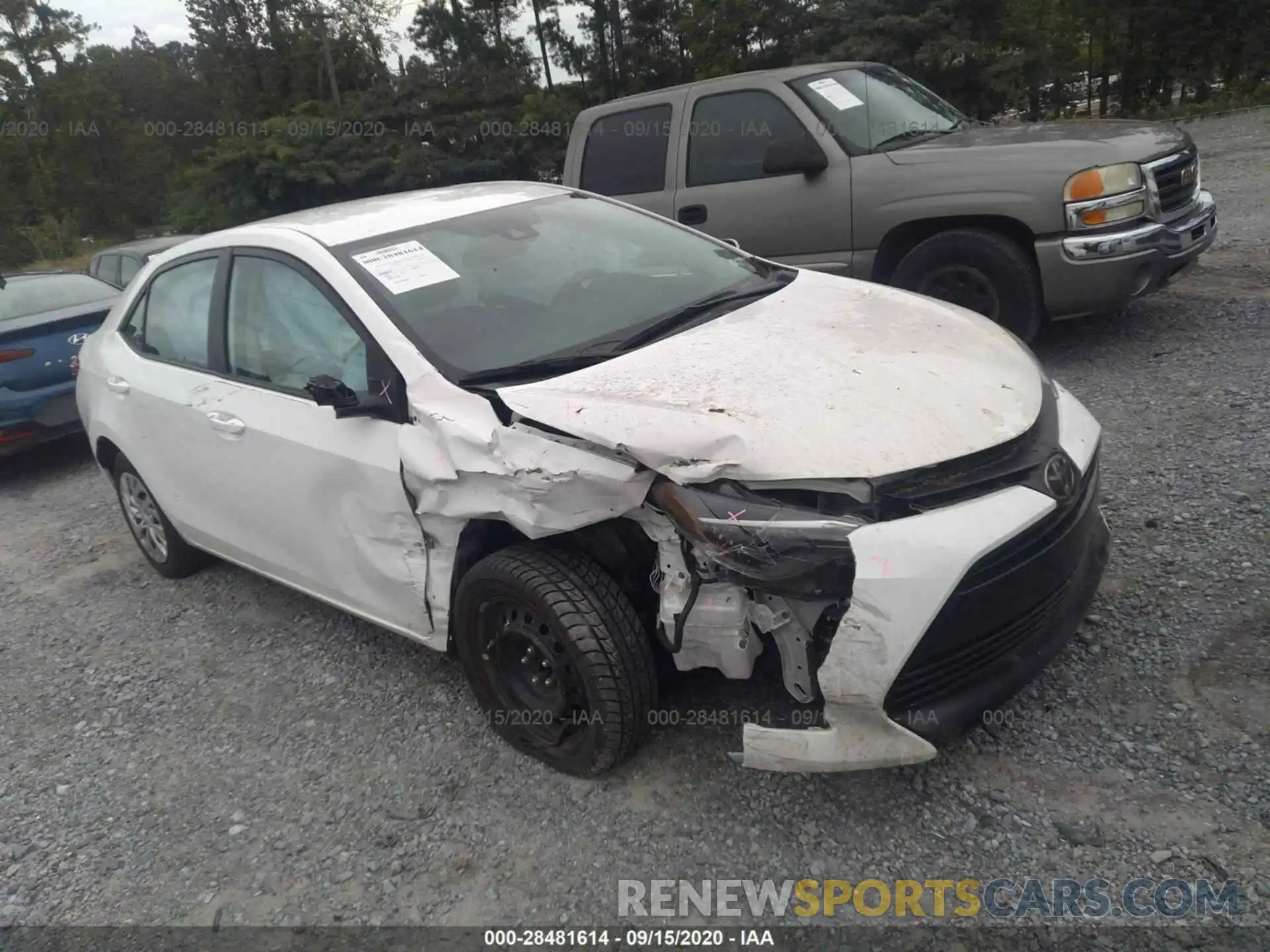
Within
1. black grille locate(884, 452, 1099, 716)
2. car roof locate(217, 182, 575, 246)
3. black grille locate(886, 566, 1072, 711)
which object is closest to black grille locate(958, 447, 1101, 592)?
black grille locate(884, 452, 1099, 716)

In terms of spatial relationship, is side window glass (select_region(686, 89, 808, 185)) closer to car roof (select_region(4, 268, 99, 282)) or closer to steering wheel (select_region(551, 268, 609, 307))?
steering wheel (select_region(551, 268, 609, 307))

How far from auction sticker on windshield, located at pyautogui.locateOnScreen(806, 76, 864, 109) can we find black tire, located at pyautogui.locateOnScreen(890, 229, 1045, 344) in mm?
1088

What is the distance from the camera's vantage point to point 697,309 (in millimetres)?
3256

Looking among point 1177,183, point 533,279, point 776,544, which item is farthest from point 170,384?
point 1177,183

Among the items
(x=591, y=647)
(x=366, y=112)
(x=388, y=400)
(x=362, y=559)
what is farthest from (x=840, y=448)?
(x=366, y=112)

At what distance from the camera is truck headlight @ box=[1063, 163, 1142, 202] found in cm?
482

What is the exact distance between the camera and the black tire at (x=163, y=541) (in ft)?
14.6

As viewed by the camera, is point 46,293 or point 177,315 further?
point 46,293

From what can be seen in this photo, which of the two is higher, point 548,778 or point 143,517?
point 143,517

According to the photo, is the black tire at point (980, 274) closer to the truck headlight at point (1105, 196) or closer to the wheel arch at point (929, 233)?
the wheel arch at point (929, 233)

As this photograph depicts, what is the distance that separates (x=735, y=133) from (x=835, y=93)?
2.13 ft

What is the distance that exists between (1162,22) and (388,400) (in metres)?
19.8

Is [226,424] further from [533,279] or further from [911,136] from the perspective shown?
[911,136]

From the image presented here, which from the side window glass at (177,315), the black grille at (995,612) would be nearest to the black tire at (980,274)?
the black grille at (995,612)
